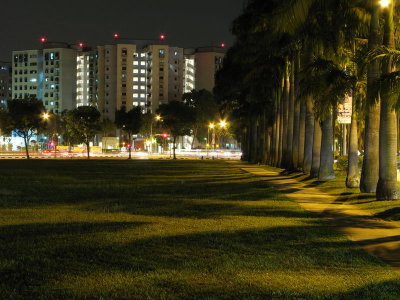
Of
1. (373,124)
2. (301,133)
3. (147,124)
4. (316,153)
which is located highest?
(147,124)

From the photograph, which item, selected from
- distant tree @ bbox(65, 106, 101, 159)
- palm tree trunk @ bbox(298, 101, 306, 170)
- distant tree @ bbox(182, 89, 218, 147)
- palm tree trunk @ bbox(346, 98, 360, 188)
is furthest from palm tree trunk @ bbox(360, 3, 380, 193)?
distant tree @ bbox(182, 89, 218, 147)

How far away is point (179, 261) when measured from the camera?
9977mm

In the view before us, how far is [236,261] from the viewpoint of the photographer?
33.0 feet

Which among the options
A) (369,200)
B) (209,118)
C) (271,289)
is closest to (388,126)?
(369,200)

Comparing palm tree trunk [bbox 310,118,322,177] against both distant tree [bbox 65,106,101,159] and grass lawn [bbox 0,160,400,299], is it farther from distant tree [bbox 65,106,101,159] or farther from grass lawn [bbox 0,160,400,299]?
distant tree [bbox 65,106,101,159]

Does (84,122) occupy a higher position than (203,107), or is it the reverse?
(203,107)

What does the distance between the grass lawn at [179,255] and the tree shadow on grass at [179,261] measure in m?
0.02

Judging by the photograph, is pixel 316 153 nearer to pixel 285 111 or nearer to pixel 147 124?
pixel 285 111

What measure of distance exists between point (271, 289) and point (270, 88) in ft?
154

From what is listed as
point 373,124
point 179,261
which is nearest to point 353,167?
point 373,124

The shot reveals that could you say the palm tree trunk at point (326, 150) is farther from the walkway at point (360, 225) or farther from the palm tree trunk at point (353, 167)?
the walkway at point (360, 225)

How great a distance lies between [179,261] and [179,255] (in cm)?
57

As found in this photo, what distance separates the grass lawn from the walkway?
43cm

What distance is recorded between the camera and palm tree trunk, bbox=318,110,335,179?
3108 cm
